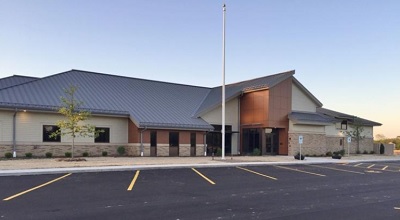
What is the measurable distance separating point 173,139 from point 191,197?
66.8 ft

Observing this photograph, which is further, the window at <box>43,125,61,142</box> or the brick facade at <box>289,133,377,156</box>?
the brick facade at <box>289,133,377,156</box>

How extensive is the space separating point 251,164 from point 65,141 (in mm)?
13809

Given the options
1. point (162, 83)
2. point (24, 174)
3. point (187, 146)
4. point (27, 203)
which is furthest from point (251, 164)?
point (162, 83)

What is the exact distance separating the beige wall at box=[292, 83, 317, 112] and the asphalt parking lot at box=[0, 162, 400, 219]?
2030 cm

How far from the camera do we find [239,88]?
3778 cm

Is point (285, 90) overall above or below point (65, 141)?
above

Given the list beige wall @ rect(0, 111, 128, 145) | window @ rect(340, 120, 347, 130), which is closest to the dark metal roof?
window @ rect(340, 120, 347, 130)

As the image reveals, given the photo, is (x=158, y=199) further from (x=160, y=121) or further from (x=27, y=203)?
(x=160, y=121)

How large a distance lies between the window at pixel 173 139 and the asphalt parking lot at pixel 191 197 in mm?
14427

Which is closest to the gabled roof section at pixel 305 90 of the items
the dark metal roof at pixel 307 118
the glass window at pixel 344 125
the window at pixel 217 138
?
the dark metal roof at pixel 307 118

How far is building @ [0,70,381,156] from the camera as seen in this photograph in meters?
26.8

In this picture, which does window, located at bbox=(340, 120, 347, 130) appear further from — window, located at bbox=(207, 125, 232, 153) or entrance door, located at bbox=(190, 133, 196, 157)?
entrance door, located at bbox=(190, 133, 196, 157)

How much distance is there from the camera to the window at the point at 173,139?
31375 millimetres

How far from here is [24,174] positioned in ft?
54.3
